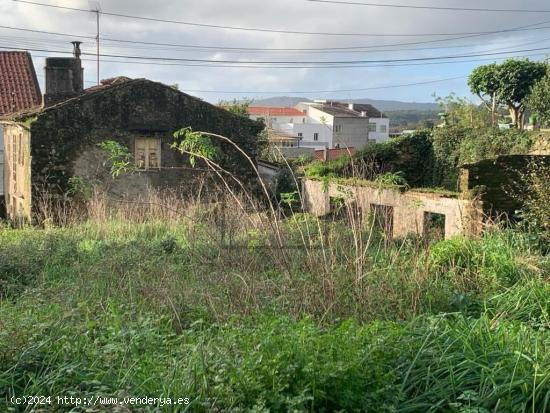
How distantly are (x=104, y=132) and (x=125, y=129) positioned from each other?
0.71m

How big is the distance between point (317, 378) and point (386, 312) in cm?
231

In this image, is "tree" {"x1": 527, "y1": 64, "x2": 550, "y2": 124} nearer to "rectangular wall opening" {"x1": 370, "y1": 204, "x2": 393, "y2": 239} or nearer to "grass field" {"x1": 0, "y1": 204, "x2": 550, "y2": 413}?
"grass field" {"x1": 0, "y1": 204, "x2": 550, "y2": 413}

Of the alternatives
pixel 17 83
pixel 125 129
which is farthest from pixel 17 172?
Result: pixel 17 83

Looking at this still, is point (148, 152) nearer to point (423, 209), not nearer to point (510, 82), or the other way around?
point (423, 209)

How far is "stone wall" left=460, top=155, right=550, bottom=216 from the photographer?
1283 centimetres

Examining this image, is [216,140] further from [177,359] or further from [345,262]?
[177,359]

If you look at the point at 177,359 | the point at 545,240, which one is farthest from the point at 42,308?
the point at 545,240

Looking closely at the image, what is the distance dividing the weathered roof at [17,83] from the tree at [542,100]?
70.7ft

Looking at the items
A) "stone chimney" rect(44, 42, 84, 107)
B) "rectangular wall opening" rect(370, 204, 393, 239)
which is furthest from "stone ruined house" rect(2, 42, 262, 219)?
"rectangular wall opening" rect(370, 204, 393, 239)

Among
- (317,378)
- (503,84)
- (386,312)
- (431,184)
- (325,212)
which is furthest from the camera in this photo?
(503,84)

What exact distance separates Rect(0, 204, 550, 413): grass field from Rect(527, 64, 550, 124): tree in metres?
18.7

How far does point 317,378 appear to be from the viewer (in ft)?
13.1

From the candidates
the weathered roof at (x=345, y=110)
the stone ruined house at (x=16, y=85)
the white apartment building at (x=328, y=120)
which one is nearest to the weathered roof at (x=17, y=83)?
the stone ruined house at (x=16, y=85)

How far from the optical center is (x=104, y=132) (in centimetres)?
1966
